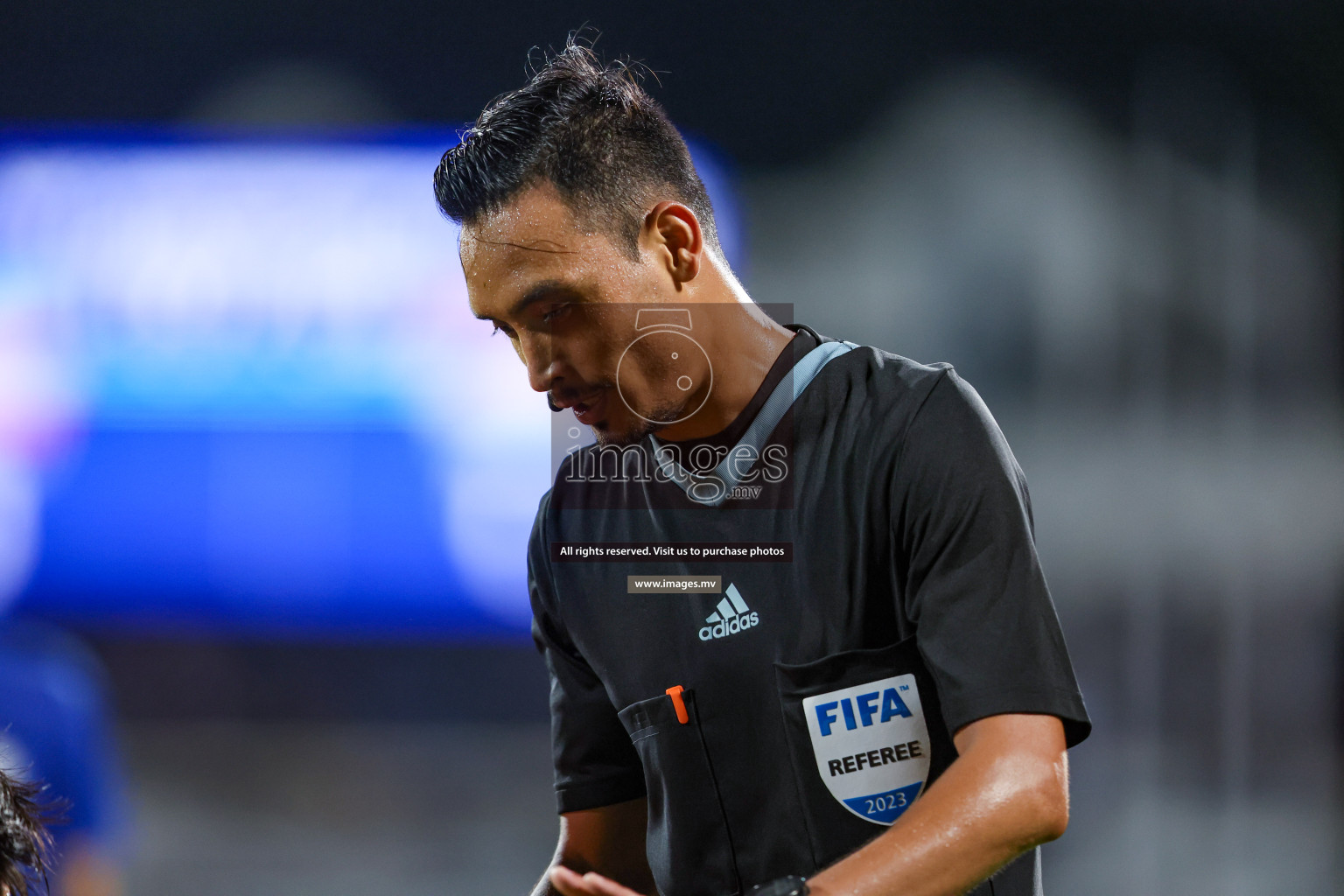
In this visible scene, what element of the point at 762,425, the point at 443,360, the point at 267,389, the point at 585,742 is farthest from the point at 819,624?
the point at 267,389

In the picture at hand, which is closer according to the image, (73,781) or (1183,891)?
(73,781)

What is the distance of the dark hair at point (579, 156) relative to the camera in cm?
93

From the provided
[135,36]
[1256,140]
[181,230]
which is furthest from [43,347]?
[1256,140]

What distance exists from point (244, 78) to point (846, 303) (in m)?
1.40

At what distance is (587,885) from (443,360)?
1.70 m

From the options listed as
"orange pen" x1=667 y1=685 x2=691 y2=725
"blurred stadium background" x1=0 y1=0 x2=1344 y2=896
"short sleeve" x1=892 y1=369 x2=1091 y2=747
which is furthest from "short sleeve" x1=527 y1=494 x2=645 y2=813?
"blurred stadium background" x1=0 y1=0 x2=1344 y2=896

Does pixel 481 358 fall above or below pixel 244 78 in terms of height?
below

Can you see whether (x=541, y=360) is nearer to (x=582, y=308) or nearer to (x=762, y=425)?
(x=582, y=308)

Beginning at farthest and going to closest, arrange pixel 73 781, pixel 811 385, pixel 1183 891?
pixel 1183 891 → pixel 73 781 → pixel 811 385

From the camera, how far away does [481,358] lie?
7.61 feet

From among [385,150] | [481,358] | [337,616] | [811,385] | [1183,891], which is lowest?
[1183,891]

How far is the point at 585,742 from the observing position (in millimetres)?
1052

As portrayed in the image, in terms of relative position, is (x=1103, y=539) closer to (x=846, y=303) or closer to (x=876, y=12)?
(x=846, y=303)

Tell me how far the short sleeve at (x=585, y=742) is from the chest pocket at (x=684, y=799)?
8 centimetres
